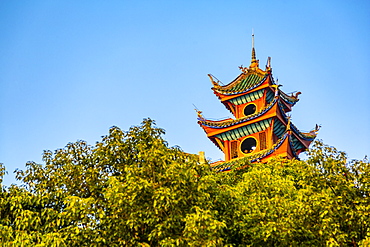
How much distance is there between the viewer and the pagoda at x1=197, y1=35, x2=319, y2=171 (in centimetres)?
3325

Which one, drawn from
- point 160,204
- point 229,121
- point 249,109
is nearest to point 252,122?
point 229,121

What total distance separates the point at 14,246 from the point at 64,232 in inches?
43.3

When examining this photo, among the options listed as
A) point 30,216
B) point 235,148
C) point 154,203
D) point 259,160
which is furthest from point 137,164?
point 235,148

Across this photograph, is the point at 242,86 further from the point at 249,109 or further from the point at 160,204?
the point at 160,204

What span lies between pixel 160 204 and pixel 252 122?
2265 cm

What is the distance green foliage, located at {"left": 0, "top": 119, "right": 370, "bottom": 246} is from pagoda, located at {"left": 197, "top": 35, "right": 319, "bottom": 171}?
17.5 meters

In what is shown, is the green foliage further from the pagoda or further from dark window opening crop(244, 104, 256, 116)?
dark window opening crop(244, 104, 256, 116)

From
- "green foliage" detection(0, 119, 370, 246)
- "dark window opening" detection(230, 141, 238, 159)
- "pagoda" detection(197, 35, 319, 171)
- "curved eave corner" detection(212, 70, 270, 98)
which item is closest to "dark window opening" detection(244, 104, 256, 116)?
"pagoda" detection(197, 35, 319, 171)

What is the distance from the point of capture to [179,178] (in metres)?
12.5

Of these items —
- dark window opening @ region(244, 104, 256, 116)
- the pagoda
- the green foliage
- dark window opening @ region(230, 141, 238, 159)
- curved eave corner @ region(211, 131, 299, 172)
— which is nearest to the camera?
the green foliage

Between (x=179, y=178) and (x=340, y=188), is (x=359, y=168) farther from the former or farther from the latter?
(x=179, y=178)

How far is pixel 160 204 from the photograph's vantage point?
12.1 meters

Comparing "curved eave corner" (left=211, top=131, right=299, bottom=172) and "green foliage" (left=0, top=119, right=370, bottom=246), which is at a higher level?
"curved eave corner" (left=211, top=131, right=299, bottom=172)

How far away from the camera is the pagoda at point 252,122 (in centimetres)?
3325
